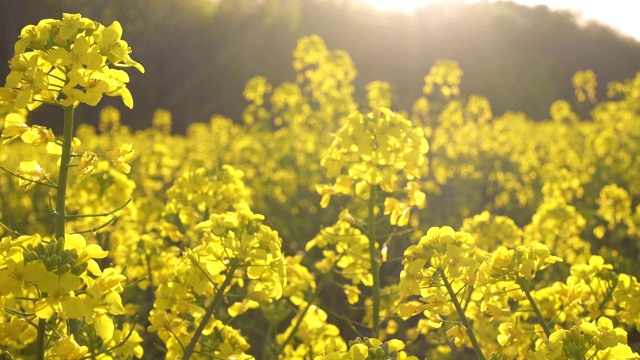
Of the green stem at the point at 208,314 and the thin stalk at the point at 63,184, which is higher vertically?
the thin stalk at the point at 63,184

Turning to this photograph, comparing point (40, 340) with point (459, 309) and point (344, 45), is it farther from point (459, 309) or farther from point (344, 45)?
point (344, 45)

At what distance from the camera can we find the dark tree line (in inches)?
914

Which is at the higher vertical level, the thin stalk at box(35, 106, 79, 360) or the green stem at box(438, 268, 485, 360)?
the thin stalk at box(35, 106, 79, 360)

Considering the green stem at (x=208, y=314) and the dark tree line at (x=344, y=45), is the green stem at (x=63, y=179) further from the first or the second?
the dark tree line at (x=344, y=45)

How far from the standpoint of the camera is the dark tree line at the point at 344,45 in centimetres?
2320

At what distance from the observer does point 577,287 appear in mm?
2561

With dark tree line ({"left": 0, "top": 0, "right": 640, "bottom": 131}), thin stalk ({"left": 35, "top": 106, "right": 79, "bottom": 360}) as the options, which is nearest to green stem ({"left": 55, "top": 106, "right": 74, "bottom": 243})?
thin stalk ({"left": 35, "top": 106, "right": 79, "bottom": 360})

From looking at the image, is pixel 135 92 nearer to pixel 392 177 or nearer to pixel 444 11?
pixel 444 11

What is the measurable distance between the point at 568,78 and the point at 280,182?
82.3 ft

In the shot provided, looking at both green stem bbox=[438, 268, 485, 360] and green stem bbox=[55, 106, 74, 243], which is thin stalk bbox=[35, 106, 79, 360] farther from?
green stem bbox=[438, 268, 485, 360]

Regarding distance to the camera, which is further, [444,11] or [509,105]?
[444,11]

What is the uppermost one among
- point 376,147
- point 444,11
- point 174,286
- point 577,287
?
point 444,11

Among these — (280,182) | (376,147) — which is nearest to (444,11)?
(280,182)

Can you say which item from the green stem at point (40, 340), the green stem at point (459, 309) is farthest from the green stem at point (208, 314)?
the green stem at point (459, 309)
